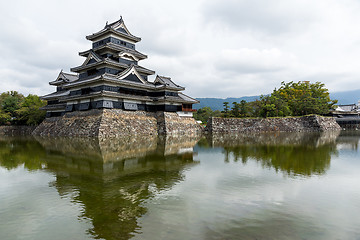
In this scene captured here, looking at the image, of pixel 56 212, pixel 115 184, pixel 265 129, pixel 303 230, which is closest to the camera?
pixel 303 230

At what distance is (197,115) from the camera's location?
64438 millimetres

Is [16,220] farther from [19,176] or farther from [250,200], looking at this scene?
[250,200]

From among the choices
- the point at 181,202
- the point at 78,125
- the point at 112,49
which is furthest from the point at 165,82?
the point at 181,202

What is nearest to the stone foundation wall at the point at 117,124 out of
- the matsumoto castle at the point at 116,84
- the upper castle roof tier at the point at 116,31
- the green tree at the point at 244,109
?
the matsumoto castle at the point at 116,84

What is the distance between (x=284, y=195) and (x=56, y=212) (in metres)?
5.53

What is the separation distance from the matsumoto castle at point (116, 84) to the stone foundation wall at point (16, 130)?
6.15 meters

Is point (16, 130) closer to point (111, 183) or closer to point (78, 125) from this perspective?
point (78, 125)

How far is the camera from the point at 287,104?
40.9 metres

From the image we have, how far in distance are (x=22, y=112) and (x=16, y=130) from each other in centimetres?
323

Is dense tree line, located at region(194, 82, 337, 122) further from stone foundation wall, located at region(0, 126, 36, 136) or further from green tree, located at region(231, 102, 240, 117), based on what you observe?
stone foundation wall, located at region(0, 126, 36, 136)

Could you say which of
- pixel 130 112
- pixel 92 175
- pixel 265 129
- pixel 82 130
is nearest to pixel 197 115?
pixel 265 129

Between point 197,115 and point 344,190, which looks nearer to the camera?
point 344,190

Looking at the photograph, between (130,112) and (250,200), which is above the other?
(130,112)

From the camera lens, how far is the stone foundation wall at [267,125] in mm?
34906
